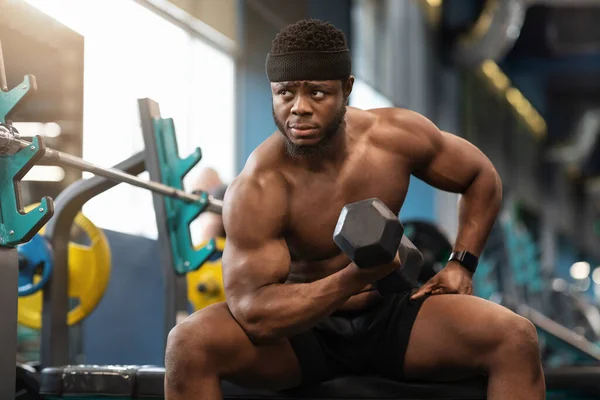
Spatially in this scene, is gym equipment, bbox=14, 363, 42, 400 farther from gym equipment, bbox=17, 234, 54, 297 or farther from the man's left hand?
the man's left hand

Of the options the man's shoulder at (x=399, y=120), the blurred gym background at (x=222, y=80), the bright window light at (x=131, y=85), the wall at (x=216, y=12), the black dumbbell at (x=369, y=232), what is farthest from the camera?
the wall at (x=216, y=12)

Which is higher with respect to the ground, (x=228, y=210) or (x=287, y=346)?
(x=228, y=210)

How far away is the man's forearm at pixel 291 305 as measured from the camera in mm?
1533

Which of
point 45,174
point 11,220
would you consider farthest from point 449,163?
point 45,174

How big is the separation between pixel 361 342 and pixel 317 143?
0.45 metres

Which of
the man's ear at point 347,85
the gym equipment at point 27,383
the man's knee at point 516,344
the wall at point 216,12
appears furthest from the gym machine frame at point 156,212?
the wall at point 216,12

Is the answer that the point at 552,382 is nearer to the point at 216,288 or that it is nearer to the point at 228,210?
the point at 228,210

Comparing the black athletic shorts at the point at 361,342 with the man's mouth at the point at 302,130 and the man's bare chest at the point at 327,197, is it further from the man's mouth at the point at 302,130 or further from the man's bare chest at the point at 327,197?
the man's mouth at the point at 302,130

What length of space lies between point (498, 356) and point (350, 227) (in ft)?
1.50

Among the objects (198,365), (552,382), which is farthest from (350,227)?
(552,382)

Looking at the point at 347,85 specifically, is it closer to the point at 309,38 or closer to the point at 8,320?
the point at 309,38

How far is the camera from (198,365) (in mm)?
1578

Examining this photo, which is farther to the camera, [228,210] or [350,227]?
[228,210]

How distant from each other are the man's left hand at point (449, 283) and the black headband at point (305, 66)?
1.63 ft
